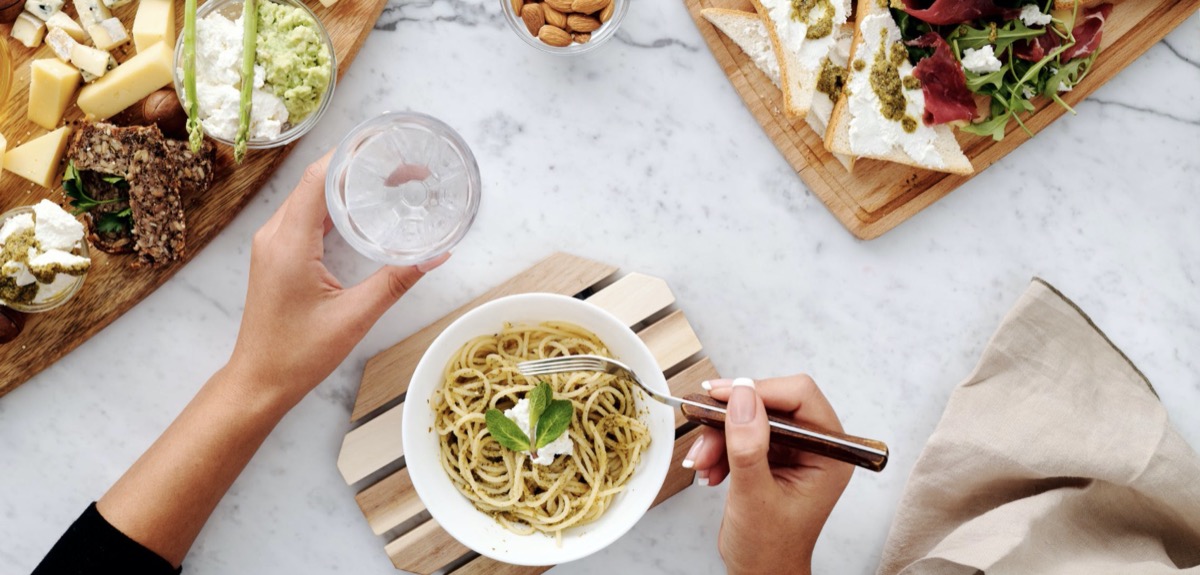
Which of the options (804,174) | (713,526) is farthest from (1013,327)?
(713,526)

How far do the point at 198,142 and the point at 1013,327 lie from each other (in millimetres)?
1997

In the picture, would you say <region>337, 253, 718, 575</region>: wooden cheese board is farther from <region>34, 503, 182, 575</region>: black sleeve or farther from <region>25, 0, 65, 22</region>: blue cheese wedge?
<region>25, 0, 65, 22</region>: blue cheese wedge

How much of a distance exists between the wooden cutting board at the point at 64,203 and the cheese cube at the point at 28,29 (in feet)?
0.08

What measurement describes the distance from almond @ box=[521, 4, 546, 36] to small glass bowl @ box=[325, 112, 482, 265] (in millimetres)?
340

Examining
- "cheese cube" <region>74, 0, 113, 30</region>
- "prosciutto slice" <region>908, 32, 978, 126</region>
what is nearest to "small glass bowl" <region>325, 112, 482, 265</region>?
"cheese cube" <region>74, 0, 113, 30</region>

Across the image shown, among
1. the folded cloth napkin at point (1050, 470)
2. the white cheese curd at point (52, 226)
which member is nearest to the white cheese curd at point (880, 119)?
the folded cloth napkin at point (1050, 470)

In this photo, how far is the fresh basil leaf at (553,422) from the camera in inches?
75.4

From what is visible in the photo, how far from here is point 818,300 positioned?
2.29 m

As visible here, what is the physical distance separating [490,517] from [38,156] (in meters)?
1.35

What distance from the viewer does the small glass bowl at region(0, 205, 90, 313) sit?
2.03 metres

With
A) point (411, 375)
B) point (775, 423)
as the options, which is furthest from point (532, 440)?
point (775, 423)

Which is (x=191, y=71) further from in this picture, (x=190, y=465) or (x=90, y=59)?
(x=190, y=465)

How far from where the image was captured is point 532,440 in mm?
1939

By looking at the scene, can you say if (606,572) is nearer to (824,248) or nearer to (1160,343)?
(824,248)
